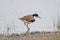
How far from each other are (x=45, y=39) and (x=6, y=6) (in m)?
0.53

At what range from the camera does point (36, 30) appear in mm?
1446

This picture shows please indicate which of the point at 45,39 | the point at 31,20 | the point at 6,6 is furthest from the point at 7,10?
the point at 45,39

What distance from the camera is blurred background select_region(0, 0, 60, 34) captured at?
143 cm

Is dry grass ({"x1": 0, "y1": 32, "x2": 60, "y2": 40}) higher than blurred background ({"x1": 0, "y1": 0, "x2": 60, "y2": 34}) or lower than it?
lower

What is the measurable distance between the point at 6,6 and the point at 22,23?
0.24 meters

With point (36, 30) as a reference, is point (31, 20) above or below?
above

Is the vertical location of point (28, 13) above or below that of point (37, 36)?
above

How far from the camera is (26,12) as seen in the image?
4.74ft

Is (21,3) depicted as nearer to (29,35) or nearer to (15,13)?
(15,13)

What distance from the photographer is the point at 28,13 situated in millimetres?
1442

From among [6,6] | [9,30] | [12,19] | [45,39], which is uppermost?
[6,6]

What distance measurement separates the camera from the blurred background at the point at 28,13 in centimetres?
143

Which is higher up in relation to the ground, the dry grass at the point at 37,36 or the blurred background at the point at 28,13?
the blurred background at the point at 28,13

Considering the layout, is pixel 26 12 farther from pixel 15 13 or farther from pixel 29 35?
pixel 29 35
